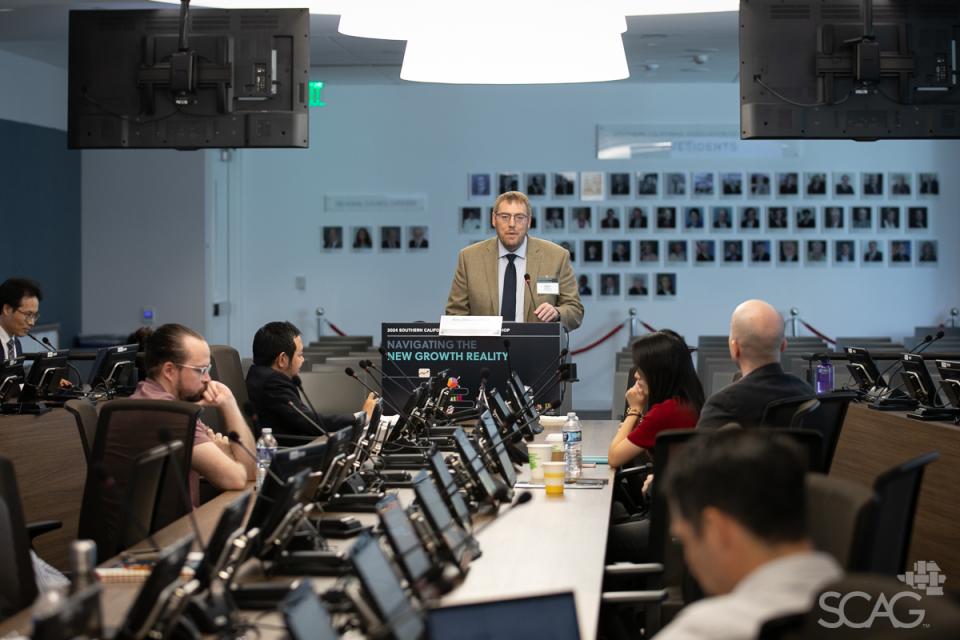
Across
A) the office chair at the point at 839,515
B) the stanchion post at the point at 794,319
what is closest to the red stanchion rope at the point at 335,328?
the stanchion post at the point at 794,319

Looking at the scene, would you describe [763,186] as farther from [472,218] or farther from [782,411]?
[782,411]

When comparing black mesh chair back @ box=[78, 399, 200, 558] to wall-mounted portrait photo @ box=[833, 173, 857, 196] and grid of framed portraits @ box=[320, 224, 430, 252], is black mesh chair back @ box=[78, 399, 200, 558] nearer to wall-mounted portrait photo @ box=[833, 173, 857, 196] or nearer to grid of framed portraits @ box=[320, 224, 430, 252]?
grid of framed portraits @ box=[320, 224, 430, 252]

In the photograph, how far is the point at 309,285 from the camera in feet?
43.8

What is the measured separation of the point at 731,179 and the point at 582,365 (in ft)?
8.65

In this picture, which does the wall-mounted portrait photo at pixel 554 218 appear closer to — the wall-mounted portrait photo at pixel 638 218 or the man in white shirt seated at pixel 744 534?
the wall-mounted portrait photo at pixel 638 218

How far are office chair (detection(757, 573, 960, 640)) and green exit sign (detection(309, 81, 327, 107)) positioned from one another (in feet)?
33.1

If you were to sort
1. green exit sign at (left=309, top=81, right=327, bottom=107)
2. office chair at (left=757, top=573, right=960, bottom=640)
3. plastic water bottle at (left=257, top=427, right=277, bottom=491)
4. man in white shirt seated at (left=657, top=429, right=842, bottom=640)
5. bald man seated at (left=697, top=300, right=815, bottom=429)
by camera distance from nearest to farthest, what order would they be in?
office chair at (left=757, top=573, right=960, bottom=640), man in white shirt seated at (left=657, top=429, right=842, bottom=640), bald man seated at (left=697, top=300, right=815, bottom=429), plastic water bottle at (left=257, top=427, right=277, bottom=491), green exit sign at (left=309, top=81, right=327, bottom=107)

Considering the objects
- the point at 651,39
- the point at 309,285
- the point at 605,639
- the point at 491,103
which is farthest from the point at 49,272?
the point at 605,639

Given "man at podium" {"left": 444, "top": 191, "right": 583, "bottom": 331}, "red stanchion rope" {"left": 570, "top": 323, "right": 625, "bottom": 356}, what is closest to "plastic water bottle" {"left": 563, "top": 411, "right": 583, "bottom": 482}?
"man at podium" {"left": 444, "top": 191, "right": 583, "bottom": 331}

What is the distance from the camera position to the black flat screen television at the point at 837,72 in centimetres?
612

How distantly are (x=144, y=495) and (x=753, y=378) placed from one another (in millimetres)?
1998

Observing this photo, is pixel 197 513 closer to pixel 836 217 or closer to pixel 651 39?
pixel 651 39

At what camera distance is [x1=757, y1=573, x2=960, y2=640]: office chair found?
1406 millimetres

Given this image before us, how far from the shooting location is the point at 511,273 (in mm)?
6434
